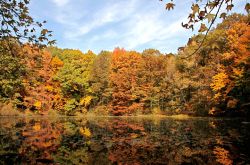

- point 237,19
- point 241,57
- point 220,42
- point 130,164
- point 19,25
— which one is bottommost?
point 130,164

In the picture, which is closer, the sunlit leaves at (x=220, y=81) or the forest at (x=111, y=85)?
the sunlit leaves at (x=220, y=81)

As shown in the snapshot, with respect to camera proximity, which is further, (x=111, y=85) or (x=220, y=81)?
(x=111, y=85)

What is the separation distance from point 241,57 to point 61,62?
36.9m

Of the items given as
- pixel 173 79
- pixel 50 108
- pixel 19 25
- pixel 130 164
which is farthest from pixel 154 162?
pixel 50 108

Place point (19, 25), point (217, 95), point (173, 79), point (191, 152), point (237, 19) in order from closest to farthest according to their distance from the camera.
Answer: point (19, 25) → point (191, 152) → point (217, 95) → point (237, 19) → point (173, 79)

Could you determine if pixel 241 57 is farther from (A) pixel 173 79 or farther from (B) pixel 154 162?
(B) pixel 154 162

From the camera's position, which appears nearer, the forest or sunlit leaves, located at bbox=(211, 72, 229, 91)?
sunlit leaves, located at bbox=(211, 72, 229, 91)

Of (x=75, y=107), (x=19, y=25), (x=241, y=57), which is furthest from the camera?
(x=75, y=107)

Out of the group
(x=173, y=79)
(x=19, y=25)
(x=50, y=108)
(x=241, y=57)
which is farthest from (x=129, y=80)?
(x=19, y=25)

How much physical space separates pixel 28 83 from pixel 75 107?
9.64 meters

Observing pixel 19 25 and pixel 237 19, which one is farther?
pixel 237 19

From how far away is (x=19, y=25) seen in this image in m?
6.68

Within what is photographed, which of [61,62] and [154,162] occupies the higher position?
[61,62]

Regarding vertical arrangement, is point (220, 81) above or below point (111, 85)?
below
